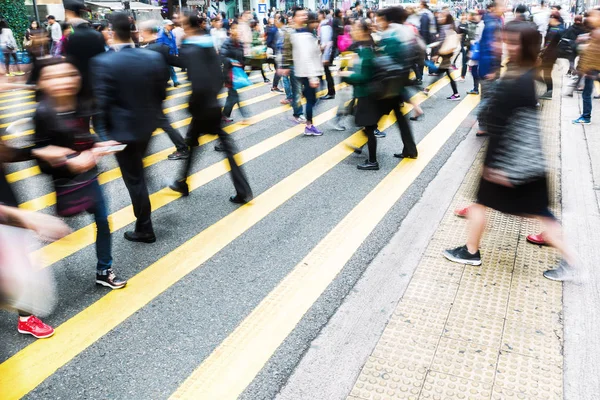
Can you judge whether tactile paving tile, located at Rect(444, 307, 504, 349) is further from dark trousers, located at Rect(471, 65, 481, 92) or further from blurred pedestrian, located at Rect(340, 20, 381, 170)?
dark trousers, located at Rect(471, 65, 481, 92)

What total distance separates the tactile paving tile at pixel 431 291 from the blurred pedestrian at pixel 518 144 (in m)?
0.72

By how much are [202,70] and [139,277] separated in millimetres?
2251

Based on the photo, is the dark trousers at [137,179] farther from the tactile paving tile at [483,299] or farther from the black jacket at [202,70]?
the tactile paving tile at [483,299]

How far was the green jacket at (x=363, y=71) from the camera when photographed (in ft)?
19.4

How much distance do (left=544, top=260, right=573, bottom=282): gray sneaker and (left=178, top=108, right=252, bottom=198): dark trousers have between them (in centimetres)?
311

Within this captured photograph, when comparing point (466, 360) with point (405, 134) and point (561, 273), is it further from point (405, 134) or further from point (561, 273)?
point (405, 134)

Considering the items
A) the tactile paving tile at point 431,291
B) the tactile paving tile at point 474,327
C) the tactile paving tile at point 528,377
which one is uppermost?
the tactile paving tile at point 431,291

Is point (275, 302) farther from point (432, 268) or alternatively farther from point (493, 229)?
point (493, 229)

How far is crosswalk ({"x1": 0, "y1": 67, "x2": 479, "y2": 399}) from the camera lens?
309 cm

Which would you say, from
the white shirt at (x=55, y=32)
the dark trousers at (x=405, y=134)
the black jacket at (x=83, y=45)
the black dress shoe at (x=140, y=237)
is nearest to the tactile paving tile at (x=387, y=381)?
the black dress shoe at (x=140, y=237)

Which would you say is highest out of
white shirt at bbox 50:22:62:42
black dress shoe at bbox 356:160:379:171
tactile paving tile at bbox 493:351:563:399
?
white shirt at bbox 50:22:62:42

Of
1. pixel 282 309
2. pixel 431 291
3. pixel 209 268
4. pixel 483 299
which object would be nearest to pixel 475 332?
pixel 483 299

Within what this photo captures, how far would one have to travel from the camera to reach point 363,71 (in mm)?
6004

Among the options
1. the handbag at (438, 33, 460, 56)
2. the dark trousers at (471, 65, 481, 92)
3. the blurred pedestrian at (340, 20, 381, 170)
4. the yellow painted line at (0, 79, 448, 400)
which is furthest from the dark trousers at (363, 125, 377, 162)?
the dark trousers at (471, 65, 481, 92)
